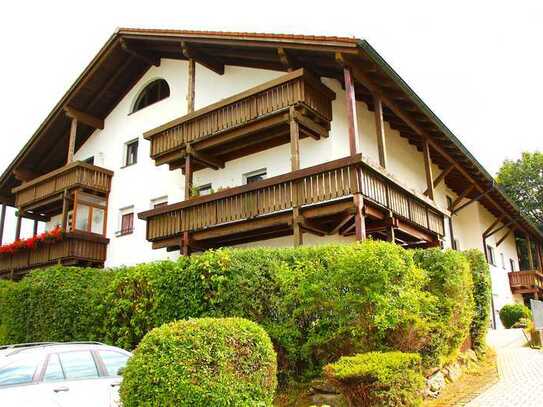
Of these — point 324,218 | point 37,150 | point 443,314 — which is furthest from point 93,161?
point 443,314

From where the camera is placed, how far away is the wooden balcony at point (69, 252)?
67.4 ft

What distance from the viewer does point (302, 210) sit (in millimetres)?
13375

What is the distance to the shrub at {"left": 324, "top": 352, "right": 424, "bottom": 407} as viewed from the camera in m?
6.70

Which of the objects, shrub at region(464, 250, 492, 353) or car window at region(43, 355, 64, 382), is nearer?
car window at region(43, 355, 64, 382)

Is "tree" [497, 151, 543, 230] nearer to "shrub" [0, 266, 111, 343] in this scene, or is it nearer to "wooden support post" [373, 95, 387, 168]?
"wooden support post" [373, 95, 387, 168]

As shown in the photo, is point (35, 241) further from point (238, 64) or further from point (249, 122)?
point (249, 122)

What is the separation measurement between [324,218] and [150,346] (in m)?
8.79

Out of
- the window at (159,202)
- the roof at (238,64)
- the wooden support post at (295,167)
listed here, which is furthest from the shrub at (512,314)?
the window at (159,202)

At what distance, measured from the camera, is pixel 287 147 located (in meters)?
16.5

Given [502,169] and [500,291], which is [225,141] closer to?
[500,291]

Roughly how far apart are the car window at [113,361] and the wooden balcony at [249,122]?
344 inches

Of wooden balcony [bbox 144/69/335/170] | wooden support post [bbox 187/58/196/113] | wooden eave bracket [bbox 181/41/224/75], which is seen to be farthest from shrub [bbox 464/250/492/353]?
wooden eave bracket [bbox 181/41/224/75]

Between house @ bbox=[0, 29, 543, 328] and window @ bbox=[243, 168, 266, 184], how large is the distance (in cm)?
5

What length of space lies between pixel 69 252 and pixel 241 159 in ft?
28.0
